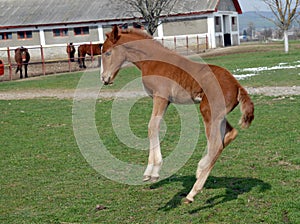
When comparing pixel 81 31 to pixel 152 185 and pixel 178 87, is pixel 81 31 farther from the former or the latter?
pixel 178 87

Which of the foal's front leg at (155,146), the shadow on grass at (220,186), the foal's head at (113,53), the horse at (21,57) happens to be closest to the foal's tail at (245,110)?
the foal's front leg at (155,146)

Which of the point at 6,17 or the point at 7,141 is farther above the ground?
the point at 6,17

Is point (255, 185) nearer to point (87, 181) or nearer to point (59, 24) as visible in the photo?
point (87, 181)

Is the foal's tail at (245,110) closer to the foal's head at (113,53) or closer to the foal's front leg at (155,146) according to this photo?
the foal's front leg at (155,146)

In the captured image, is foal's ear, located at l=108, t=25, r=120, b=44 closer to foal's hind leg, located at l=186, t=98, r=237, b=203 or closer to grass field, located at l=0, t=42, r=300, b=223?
foal's hind leg, located at l=186, t=98, r=237, b=203

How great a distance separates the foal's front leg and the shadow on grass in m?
0.88

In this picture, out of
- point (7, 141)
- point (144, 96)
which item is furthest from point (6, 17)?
point (7, 141)

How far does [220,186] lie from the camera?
7535 millimetres

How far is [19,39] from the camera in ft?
183

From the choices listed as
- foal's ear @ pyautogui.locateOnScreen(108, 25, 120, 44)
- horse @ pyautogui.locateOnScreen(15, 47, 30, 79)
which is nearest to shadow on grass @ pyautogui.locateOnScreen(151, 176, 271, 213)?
foal's ear @ pyautogui.locateOnScreen(108, 25, 120, 44)

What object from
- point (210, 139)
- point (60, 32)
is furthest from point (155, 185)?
point (60, 32)

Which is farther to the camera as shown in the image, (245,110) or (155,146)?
(155,146)

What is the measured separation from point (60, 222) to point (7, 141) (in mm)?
6480

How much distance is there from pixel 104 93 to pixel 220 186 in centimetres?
1491
